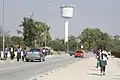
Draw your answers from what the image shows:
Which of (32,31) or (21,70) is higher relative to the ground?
(32,31)

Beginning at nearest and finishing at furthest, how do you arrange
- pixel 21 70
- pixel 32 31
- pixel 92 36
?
1. pixel 21 70
2. pixel 32 31
3. pixel 92 36

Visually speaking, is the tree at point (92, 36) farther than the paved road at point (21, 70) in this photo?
Yes

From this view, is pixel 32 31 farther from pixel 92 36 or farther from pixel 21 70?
pixel 92 36

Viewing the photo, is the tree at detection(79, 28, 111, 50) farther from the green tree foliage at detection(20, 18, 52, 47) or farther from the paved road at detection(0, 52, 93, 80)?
the paved road at detection(0, 52, 93, 80)

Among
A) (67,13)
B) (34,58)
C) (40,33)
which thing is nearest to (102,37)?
(67,13)

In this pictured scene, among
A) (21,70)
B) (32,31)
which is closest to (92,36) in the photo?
(32,31)

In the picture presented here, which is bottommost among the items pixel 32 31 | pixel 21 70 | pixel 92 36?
pixel 21 70

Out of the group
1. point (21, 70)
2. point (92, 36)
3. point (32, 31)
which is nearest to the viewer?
point (21, 70)

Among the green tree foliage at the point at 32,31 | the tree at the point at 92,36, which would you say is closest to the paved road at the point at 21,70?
the green tree foliage at the point at 32,31

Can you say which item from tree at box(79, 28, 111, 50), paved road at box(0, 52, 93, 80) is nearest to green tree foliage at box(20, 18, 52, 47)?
paved road at box(0, 52, 93, 80)

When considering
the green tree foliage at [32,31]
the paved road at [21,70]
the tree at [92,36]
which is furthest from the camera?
the tree at [92,36]

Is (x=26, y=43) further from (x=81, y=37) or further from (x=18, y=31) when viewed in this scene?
(x=81, y=37)

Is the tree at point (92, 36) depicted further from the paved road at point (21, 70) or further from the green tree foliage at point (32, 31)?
the paved road at point (21, 70)

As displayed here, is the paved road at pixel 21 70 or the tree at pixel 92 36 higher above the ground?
the tree at pixel 92 36
